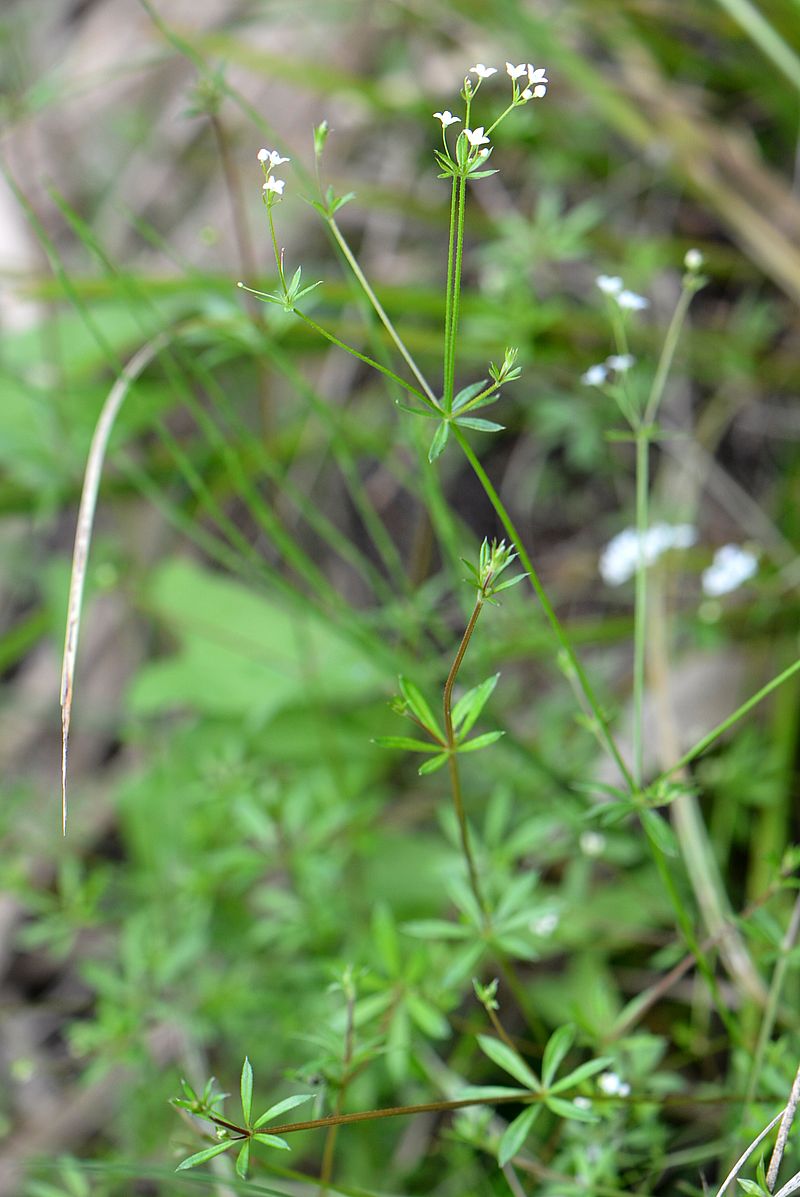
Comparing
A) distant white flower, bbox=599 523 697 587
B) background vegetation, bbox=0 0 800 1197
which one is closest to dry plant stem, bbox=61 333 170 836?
background vegetation, bbox=0 0 800 1197

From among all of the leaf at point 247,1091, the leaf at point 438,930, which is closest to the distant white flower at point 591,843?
the leaf at point 438,930

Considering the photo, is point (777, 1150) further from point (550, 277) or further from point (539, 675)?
point (550, 277)

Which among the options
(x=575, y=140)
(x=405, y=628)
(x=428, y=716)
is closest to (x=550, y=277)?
(x=575, y=140)

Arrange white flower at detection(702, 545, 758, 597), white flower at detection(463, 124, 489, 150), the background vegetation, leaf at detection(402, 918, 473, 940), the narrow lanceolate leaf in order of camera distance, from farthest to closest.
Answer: white flower at detection(702, 545, 758, 597)
the background vegetation
leaf at detection(402, 918, 473, 940)
the narrow lanceolate leaf
white flower at detection(463, 124, 489, 150)

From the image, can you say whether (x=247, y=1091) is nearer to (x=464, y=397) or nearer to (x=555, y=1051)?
(x=555, y=1051)

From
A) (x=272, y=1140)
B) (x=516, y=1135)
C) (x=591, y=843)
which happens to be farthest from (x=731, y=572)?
(x=272, y=1140)

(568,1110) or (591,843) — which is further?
(591,843)

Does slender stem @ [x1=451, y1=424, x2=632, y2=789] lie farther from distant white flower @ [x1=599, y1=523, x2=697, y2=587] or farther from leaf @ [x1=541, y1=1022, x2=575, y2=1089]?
distant white flower @ [x1=599, y1=523, x2=697, y2=587]

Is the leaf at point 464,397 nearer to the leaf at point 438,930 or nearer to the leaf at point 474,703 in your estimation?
the leaf at point 474,703
